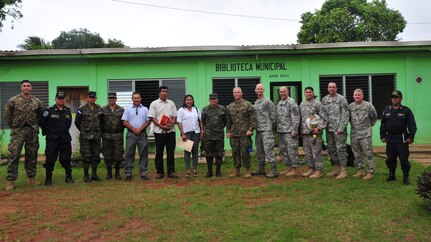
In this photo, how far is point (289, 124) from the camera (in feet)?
24.6

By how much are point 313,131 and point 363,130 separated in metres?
0.90

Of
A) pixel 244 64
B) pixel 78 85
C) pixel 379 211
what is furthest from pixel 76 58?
pixel 379 211

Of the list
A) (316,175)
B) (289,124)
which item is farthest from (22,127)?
(316,175)

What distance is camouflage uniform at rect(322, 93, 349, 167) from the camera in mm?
7184

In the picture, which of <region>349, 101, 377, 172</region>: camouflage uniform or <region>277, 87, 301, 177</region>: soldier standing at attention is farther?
<region>277, 87, 301, 177</region>: soldier standing at attention

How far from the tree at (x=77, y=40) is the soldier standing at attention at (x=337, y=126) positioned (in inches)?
1338

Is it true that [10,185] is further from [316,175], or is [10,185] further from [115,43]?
[115,43]

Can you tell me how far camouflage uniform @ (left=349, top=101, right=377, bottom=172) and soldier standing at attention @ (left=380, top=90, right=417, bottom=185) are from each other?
0.90ft

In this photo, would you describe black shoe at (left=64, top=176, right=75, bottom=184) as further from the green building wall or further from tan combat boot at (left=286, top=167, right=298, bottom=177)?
the green building wall

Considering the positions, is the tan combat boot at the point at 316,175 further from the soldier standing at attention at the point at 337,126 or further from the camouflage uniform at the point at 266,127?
the camouflage uniform at the point at 266,127

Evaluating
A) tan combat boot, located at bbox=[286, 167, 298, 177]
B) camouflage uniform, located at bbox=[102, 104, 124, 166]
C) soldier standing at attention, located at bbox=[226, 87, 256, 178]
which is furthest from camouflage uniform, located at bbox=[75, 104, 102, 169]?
tan combat boot, located at bbox=[286, 167, 298, 177]

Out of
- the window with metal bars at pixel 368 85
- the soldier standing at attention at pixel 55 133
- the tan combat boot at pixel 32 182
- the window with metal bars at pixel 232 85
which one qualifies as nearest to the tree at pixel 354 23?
the window with metal bars at pixel 368 85

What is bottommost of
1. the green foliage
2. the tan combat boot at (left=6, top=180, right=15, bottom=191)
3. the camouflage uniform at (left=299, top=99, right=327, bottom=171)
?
the tan combat boot at (left=6, top=180, right=15, bottom=191)

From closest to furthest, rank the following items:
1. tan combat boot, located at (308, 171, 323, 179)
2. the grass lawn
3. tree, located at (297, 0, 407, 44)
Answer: the grass lawn < tan combat boot, located at (308, 171, 323, 179) < tree, located at (297, 0, 407, 44)
